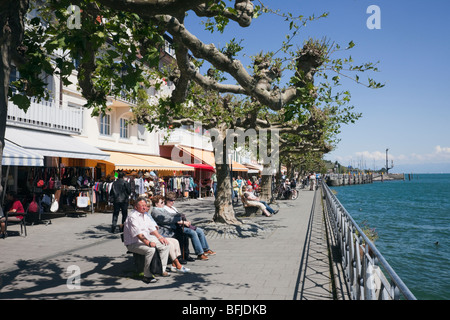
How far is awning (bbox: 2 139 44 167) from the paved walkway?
228cm

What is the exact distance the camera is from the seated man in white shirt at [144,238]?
264 inches

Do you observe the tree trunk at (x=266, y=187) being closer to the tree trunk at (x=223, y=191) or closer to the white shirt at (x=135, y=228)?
the tree trunk at (x=223, y=191)

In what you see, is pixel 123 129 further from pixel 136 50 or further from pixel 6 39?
pixel 6 39

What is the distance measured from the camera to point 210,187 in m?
32.3

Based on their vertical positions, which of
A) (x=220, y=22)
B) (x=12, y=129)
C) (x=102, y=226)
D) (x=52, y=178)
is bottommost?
(x=102, y=226)

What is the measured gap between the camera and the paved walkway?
5.90 m

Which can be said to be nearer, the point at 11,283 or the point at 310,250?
the point at 11,283

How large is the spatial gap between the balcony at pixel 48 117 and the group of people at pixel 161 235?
10.7 metres

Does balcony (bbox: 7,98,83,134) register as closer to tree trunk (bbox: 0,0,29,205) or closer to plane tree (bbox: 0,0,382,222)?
plane tree (bbox: 0,0,382,222)

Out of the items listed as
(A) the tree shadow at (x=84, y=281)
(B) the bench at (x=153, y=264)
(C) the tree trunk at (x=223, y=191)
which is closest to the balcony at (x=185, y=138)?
(C) the tree trunk at (x=223, y=191)
